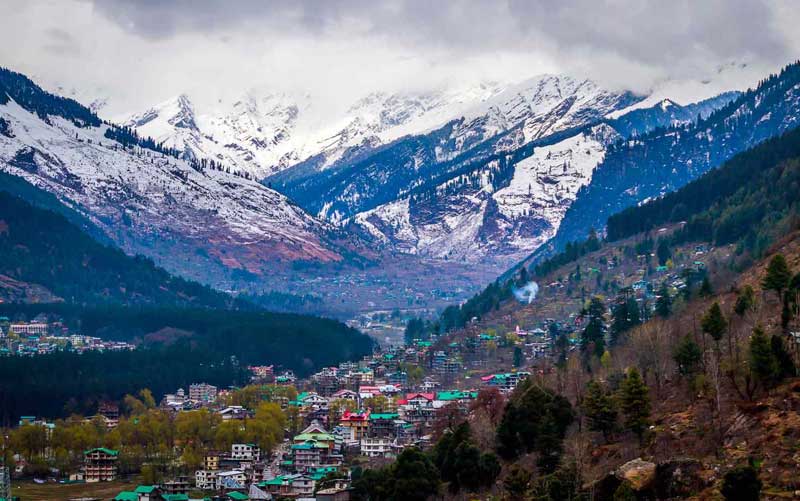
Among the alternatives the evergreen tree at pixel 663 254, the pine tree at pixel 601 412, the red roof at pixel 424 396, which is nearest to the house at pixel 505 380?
the red roof at pixel 424 396

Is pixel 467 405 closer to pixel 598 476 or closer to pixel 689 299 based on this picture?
pixel 689 299

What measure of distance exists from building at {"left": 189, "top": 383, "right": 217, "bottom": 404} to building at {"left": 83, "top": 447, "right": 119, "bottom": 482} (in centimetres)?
4943

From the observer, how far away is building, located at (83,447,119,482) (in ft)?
402

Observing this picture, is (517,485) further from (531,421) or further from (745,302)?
(745,302)

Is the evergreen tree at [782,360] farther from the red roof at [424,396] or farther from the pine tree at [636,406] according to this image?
the red roof at [424,396]

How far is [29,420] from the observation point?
155m

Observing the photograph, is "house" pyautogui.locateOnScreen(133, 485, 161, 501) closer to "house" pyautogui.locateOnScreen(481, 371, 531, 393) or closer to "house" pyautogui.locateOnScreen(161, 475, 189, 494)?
"house" pyautogui.locateOnScreen(161, 475, 189, 494)

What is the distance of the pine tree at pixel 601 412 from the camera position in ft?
269

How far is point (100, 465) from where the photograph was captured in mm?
124625

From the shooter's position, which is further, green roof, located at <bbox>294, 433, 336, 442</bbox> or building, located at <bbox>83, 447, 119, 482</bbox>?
green roof, located at <bbox>294, 433, 336, 442</bbox>

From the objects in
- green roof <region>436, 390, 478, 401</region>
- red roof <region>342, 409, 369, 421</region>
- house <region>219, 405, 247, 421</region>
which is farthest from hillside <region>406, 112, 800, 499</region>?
house <region>219, 405, 247, 421</region>

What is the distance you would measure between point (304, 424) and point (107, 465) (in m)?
25.2

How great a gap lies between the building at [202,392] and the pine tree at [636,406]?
103 m

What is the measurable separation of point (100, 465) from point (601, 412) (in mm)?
57666
